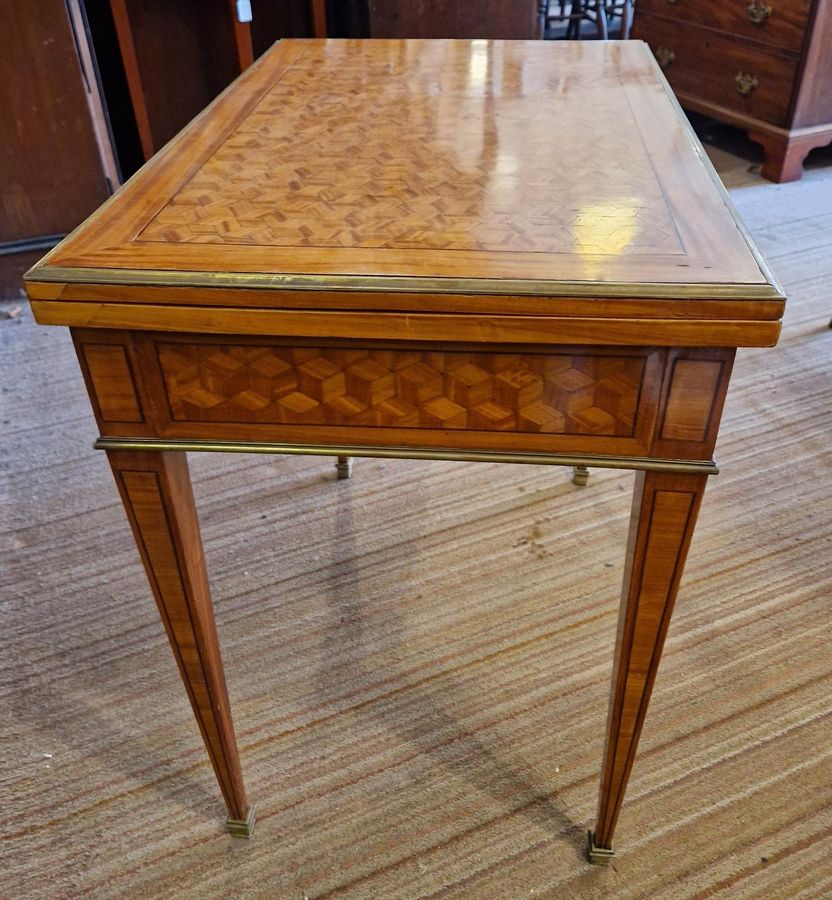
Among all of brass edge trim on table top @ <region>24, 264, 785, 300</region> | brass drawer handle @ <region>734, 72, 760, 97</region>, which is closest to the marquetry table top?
brass edge trim on table top @ <region>24, 264, 785, 300</region>

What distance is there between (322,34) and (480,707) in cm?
211

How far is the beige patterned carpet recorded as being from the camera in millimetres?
942

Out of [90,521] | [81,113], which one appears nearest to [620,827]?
[90,521]

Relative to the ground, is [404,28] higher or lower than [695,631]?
higher

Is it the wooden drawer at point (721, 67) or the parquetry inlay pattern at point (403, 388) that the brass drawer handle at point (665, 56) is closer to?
the wooden drawer at point (721, 67)

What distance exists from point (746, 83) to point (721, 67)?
0.47 feet

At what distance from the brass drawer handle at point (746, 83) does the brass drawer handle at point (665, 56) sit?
14.5 inches

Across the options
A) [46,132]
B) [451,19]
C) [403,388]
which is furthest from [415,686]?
[451,19]

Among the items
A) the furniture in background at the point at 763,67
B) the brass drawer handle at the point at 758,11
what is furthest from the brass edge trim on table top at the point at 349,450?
the brass drawer handle at the point at 758,11

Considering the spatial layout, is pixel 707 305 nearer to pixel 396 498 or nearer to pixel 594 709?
pixel 594 709

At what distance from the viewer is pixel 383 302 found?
0.60 metres

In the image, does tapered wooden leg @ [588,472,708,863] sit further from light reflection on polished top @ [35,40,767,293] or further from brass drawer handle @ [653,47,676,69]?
brass drawer handle @ [653,47,676,69]

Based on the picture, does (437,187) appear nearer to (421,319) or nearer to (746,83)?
(421,319)

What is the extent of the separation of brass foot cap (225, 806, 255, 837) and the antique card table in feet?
0.67
